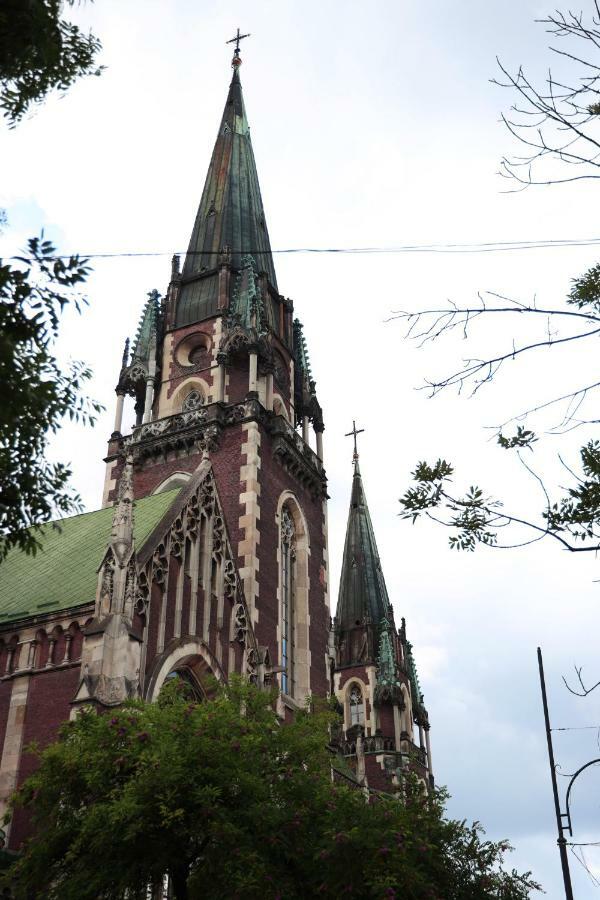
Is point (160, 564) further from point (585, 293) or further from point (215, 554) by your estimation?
point (585, 293)

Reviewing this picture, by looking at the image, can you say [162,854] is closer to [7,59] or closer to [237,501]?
[7,59]

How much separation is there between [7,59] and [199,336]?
1234 inches

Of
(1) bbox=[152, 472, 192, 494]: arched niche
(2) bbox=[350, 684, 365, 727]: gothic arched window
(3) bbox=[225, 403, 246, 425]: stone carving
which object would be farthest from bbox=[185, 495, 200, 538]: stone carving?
(2) bbox=[350, 684, 365, 727]: gothic arched window

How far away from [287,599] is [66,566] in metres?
11.0

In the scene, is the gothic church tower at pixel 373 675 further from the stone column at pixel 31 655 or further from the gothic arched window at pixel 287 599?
the stone column at pixel 31 655

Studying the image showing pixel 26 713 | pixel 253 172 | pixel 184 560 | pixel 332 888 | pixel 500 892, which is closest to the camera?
pixel 332 888

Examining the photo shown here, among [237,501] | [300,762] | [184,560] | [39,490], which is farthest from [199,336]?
[39,490]

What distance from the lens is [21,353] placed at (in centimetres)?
882

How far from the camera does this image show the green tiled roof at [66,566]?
77.6ft

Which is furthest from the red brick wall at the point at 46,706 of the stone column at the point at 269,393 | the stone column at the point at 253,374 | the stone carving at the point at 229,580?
the stone column at the point at 269,393

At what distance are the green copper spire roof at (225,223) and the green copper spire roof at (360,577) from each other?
947 inches

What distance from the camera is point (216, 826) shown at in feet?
48.3

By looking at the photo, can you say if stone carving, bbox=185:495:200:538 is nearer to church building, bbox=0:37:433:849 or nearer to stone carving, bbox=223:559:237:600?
church building, bbox=0:37:433:849

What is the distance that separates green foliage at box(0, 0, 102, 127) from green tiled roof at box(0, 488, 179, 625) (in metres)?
13.6
